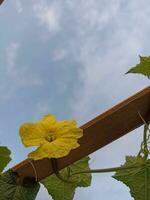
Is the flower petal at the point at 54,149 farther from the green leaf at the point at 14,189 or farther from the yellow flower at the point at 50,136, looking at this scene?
the green leaf at the point at 14,189

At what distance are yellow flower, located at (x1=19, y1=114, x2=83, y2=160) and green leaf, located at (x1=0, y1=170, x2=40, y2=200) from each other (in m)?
0.12

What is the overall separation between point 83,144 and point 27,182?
107 mm

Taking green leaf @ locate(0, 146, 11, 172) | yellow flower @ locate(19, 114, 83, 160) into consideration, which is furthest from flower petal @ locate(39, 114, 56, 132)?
green leaf @ locate(0, 146, 11, 172)

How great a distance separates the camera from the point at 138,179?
65 cm

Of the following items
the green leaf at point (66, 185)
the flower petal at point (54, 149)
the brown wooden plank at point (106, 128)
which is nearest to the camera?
the flower petal at point (54, 149)

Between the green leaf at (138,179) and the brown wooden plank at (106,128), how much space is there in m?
0.05

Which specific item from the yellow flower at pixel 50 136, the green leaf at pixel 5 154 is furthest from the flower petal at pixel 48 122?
the green leaf at pixel 5 154

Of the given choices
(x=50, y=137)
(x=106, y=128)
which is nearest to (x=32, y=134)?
(x=50, y=137)

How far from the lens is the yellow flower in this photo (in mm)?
531

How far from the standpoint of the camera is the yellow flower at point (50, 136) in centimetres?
53

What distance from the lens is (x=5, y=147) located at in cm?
68

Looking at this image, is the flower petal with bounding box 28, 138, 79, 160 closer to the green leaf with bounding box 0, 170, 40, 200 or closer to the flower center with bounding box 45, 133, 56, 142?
the flower center with bounding box 45, 133, 56, 142

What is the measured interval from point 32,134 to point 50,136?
1.0 inches

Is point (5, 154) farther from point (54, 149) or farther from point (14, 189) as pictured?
point (54, 149)
